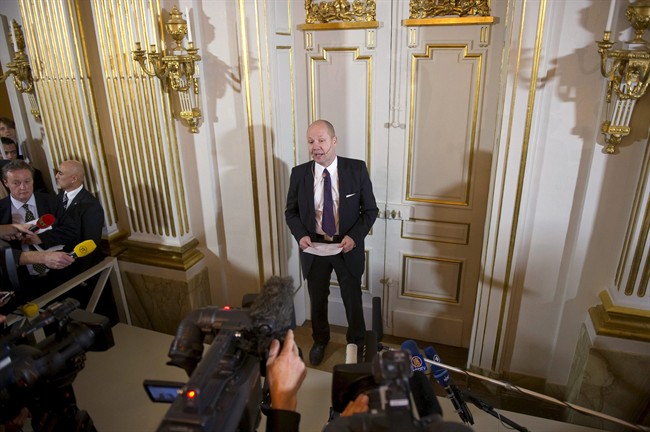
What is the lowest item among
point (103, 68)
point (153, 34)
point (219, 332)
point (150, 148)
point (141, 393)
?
point (141, 393)

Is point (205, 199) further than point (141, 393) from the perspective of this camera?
Yes

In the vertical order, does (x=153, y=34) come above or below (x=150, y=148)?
above

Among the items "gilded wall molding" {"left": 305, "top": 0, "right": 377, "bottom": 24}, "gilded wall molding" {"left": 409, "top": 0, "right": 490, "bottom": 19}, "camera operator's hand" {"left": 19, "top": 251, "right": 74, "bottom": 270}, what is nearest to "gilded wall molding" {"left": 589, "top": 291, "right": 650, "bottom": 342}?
"gilded wall molding" {"left": 409, "top": 0, "right": 490, "bottom": 19}

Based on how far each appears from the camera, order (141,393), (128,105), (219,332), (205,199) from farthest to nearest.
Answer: (205,199), (128,105), (141,393), (219,332)

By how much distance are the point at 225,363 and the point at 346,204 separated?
1496mm

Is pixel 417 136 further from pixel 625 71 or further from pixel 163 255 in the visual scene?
pixel 163 255

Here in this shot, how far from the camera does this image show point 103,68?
2514 mm

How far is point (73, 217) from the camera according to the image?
8.19 feet

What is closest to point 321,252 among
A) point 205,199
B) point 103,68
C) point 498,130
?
point 205,199

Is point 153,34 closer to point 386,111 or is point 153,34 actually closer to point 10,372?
point 386,111

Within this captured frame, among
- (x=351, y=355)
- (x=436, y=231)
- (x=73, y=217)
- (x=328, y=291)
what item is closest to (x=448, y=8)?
(x=436, y=231)

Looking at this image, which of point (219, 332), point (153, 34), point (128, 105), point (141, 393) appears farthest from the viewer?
point (128, 105)

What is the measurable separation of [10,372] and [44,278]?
133cm

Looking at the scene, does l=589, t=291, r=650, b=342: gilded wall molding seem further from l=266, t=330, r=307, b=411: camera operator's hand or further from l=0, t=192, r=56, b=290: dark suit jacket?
l=0, t=192, r=56, b=290: dark suit jacket
